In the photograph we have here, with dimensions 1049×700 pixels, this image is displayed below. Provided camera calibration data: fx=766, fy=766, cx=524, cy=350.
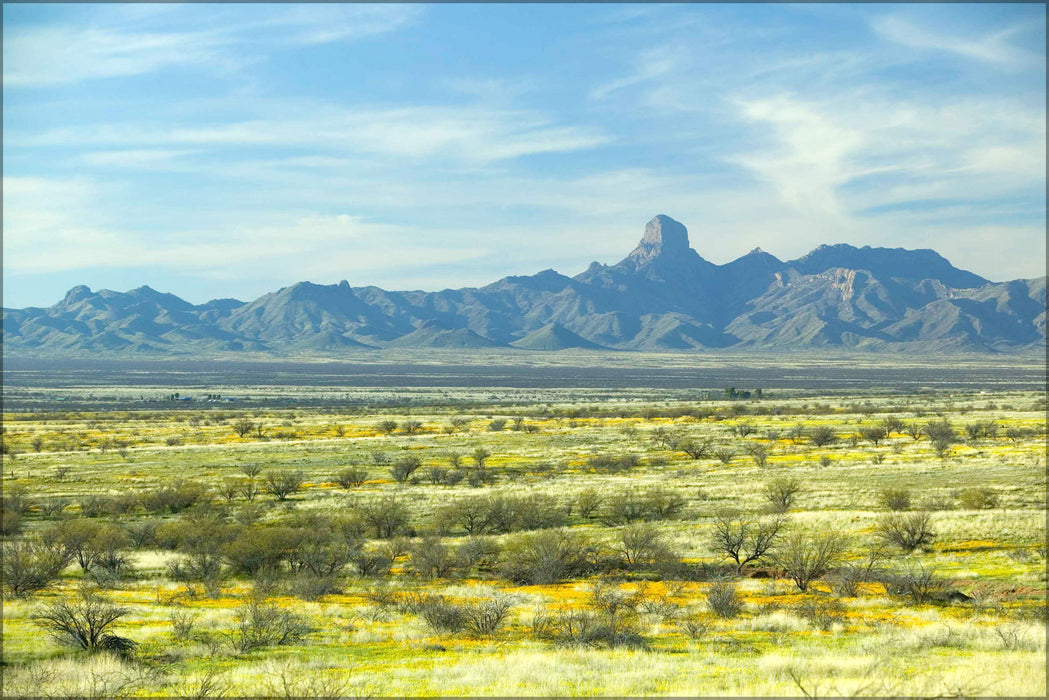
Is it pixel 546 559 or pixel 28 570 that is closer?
pixel 28 570

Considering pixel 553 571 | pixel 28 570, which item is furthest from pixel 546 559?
pixel 28 570

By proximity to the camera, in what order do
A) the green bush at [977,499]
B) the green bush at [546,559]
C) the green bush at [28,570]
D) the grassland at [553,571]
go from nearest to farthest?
1. the grassland at [553,571]
2. the green bush at [28,570]
3. the green bush at [546,559]
4. the green bush at [977,499]

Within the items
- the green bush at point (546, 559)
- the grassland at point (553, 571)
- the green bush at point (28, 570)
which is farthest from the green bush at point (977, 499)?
the green bush at point (28, 570)

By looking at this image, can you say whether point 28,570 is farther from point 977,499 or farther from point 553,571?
point 977,499

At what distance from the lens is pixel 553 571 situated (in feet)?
76.6

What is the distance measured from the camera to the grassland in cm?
1223

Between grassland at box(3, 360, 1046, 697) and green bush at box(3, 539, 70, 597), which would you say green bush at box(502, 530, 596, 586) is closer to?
grassland at box(3, 360, 1046, 697)

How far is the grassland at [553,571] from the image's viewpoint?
1223 cm

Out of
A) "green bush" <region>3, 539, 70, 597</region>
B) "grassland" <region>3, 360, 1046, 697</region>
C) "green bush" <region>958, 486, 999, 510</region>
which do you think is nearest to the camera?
"grassland" <region>3, 360, 1046, 697</region>

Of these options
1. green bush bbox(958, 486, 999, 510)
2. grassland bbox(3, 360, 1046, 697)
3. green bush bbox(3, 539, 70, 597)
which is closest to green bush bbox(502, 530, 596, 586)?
grassland bbox(3, 360, 1046, 697)

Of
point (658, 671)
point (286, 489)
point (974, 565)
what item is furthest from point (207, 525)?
point (974, 565)

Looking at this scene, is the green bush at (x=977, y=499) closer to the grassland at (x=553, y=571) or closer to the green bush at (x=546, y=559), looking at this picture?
the grassland at (x=553, y=571)

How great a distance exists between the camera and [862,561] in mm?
23781

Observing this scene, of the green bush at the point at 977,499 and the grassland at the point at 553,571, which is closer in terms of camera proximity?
the grassland at the point at 553,571
